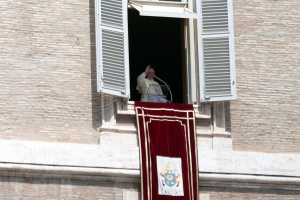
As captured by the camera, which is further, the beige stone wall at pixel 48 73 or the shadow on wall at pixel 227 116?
the shadow on wall at pixel 227 116

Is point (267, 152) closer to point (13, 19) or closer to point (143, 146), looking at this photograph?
point (143, 146)

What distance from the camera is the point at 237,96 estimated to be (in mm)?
30641

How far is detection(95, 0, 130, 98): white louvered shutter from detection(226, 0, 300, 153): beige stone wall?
177 centimetres

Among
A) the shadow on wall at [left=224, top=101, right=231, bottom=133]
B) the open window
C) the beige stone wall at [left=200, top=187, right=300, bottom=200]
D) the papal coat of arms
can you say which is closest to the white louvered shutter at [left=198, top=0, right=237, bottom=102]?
the open window

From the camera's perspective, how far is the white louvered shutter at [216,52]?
30469 mm

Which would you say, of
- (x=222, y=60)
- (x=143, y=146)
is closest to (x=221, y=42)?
(x=222, y=60)

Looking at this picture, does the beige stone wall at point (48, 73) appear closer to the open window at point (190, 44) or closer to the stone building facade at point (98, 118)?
the stone building facade at point (98, 118)

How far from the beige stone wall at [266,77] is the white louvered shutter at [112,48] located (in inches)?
69.6

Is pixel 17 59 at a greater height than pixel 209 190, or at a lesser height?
greater

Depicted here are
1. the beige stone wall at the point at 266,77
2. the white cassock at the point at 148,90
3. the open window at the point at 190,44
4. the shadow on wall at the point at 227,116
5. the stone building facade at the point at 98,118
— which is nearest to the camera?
the stone building facade at the point at 98,118

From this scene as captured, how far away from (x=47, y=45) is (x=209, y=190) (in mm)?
3236

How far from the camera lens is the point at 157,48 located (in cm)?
3294

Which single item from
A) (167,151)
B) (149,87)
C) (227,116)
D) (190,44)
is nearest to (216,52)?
(190,44)

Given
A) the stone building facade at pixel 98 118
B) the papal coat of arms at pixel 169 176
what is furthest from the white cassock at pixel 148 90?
the papal coat of arms at pixel 169 176
